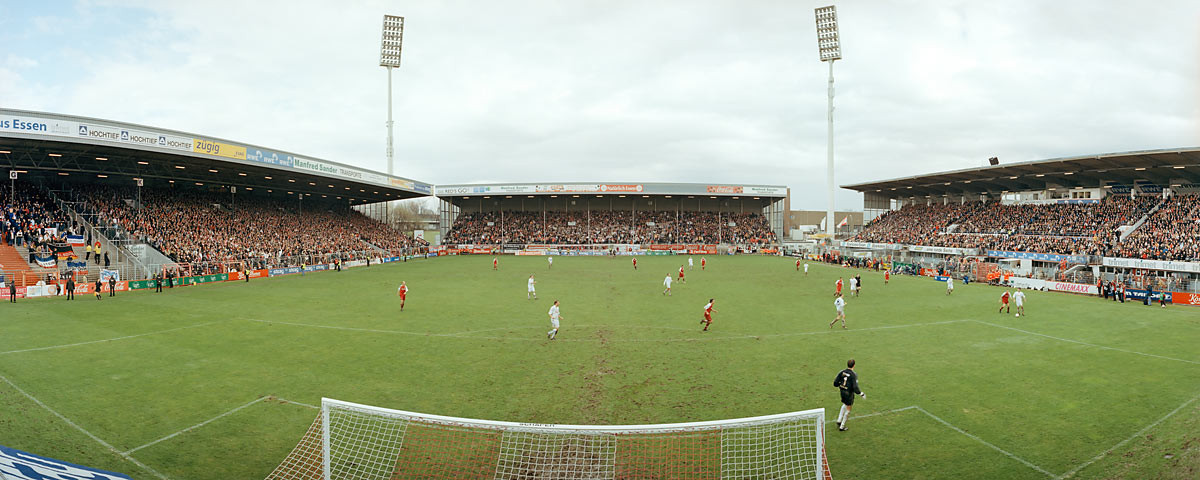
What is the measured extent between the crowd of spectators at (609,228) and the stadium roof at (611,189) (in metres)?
6.12

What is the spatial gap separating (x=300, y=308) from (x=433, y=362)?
1165 cm

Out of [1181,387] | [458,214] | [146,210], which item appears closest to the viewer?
[1181,387]

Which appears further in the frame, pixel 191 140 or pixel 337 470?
pixel 191 140

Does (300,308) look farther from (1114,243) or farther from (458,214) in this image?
(458,214)

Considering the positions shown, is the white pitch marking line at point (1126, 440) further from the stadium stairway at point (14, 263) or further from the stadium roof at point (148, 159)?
the stadium roof at point (148, 159)

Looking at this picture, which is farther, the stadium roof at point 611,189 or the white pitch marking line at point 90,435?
the stadium roof at point 611,189

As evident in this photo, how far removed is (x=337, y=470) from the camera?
7.49 m

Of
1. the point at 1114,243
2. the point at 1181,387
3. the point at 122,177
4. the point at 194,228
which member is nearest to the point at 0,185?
the point at 122,177

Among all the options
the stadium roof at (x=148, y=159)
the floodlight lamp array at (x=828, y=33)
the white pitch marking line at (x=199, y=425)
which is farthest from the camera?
the floodlight lamp array at (x=828, y=33)

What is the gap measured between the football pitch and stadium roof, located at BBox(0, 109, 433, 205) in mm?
9224

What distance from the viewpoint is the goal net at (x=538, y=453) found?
24.2 ft

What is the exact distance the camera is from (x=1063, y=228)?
1563 inches

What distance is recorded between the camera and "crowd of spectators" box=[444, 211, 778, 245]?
71062mm

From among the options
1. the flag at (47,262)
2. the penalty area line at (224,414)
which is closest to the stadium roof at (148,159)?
the flag at (47,262)
